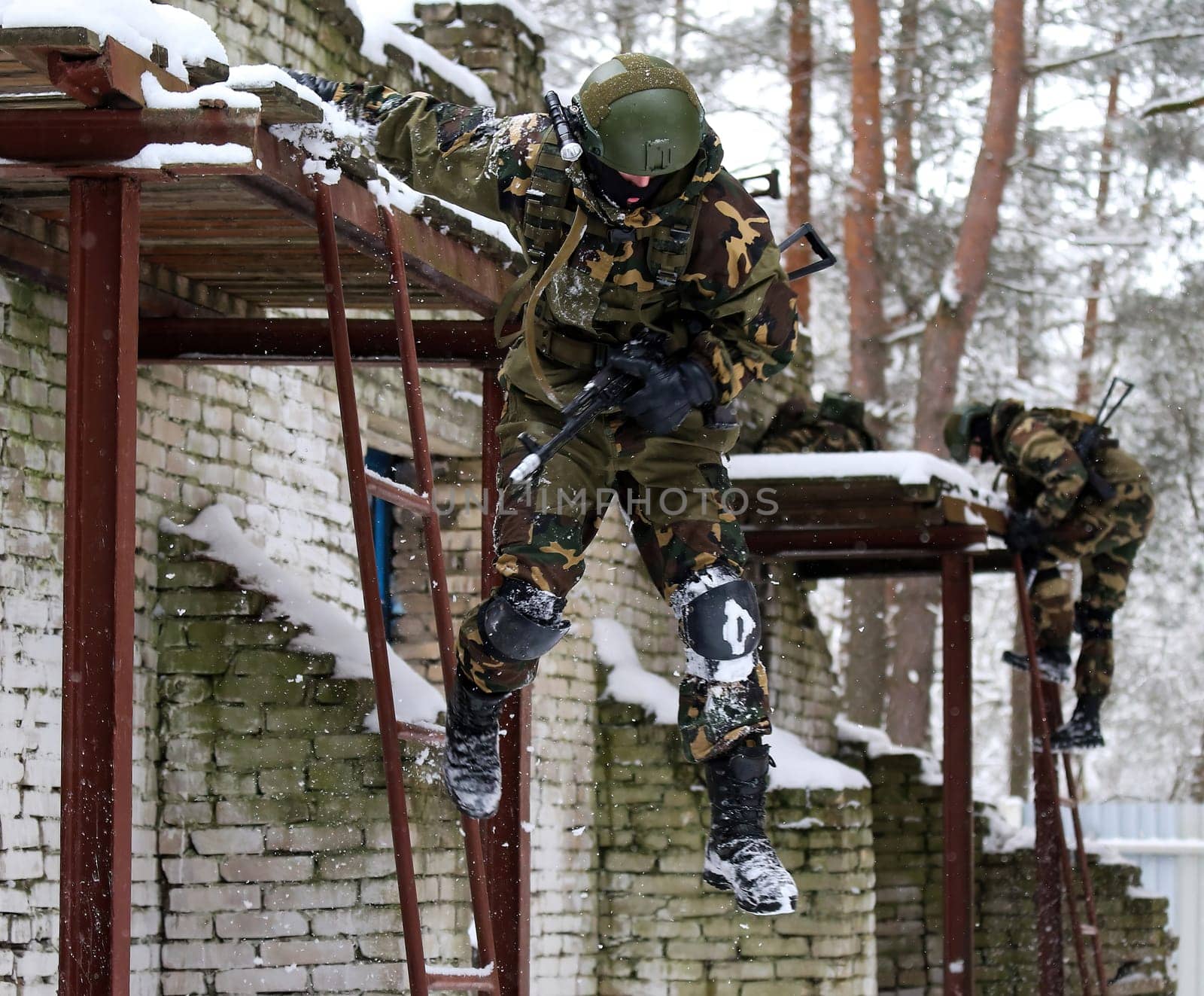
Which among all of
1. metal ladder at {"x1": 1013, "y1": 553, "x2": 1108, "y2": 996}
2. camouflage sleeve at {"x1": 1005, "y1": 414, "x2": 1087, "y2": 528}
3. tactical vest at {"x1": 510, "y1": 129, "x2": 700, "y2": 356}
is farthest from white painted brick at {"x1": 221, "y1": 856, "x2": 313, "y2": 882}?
camouflage sleeve at {"x1": 1005, "y1": 414, "x2": 1087, "y2": 528}

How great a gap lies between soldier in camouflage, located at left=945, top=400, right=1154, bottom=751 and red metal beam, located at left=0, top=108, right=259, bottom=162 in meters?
6.53

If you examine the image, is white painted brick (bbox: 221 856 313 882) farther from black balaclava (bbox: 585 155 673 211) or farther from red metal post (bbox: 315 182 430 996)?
black balaclava (bbox: 585 155 673 211)

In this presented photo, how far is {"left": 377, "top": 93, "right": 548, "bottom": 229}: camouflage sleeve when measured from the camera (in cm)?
437

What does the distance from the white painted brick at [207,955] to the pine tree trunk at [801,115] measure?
1117 cm

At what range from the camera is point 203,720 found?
616cm

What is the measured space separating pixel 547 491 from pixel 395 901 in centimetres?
243

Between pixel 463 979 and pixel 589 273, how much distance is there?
1.82 metres

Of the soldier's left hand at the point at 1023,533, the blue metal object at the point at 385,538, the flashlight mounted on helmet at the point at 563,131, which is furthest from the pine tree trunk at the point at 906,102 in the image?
the flashlight mounted on helmet at the point at 563,131

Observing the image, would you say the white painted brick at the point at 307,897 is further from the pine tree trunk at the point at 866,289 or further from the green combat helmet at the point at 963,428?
the pine tree trunk at the point at 866,289

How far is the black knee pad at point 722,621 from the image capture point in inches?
173

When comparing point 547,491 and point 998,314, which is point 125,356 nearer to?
point 547,491

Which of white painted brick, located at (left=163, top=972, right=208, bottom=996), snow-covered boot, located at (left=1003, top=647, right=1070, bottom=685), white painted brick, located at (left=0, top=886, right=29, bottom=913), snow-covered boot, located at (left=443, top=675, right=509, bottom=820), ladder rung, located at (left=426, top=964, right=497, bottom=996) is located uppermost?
snow-covered boot, located at (left=1003, top=647, right=1070, bottom=685)

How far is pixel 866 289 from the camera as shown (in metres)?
16.6

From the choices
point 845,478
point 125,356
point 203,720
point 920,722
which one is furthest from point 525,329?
point 920,722
